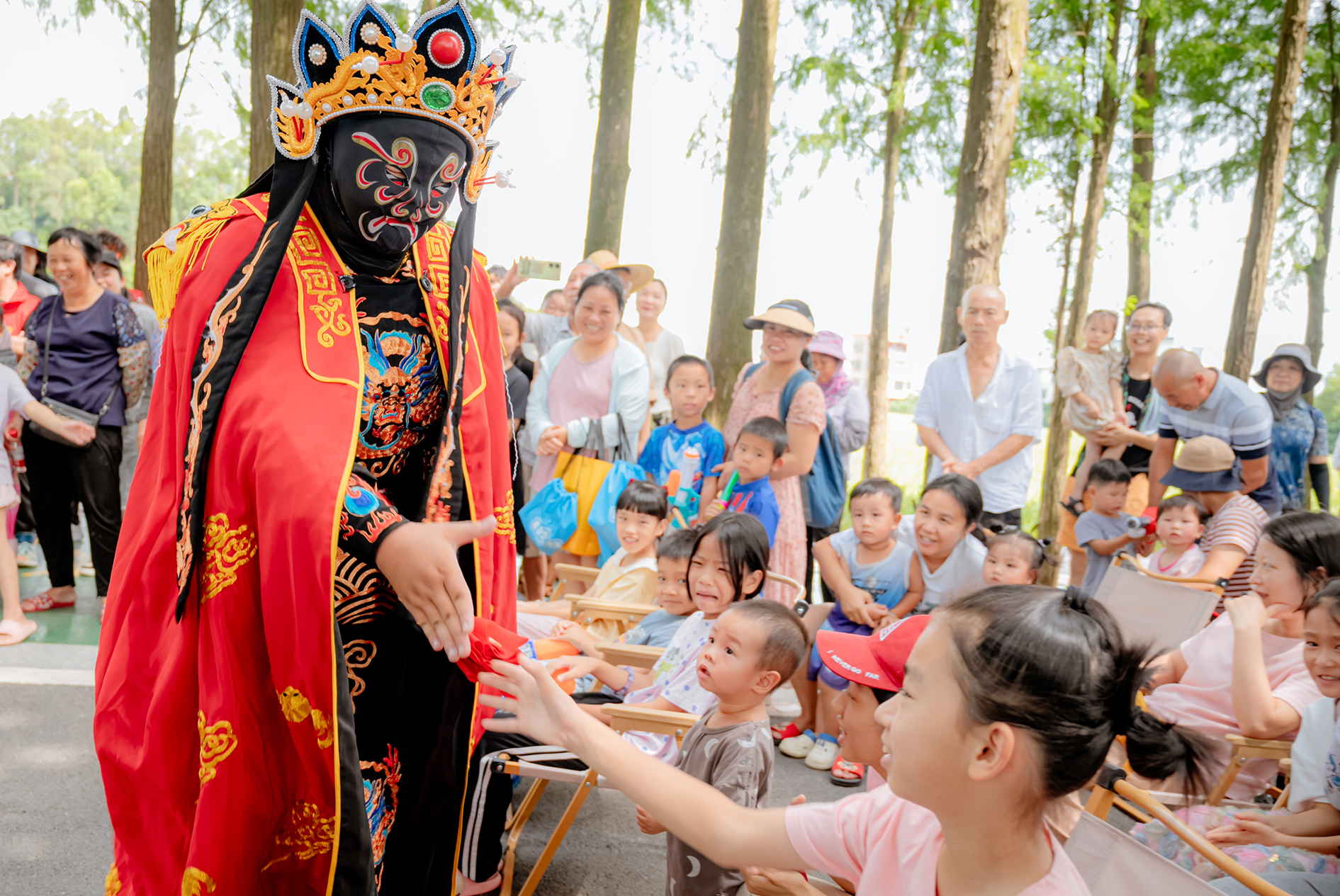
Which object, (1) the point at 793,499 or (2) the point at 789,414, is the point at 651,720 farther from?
(2) the point at 789,414

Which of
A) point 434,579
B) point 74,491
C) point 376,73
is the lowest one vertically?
point 74,491

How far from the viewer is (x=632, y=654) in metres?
3.20

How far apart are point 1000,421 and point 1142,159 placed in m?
8.46

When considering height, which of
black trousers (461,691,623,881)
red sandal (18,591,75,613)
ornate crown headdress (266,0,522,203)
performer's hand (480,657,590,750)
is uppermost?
ornate crown headdress (266,0,522,203)

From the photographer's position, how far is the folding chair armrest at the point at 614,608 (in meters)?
3.73

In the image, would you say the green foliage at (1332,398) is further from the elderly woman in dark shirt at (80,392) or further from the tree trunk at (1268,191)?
the elderly woman in dark shirt at (80,392)

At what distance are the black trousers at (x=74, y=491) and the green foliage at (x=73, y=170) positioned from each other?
144ft

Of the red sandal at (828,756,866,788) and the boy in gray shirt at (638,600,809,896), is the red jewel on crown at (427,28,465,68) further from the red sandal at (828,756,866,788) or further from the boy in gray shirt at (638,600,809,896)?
the red sandal at (828,756,866,788)

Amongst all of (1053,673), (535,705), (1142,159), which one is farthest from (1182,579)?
(1142,159)

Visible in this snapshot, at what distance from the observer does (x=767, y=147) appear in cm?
766

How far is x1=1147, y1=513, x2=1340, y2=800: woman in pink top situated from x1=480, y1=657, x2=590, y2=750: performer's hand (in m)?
2.07

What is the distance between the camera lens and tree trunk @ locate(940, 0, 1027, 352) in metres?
5.92

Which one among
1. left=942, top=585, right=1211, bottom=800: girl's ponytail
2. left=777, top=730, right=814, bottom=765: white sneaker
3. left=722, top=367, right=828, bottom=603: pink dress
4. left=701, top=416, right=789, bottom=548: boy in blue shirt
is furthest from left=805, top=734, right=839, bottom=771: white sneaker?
left=942, top=585, right=1211, bottom=800: girl's ponytail

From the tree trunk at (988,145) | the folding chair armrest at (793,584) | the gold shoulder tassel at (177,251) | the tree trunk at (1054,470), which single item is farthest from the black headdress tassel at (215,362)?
the tree trunk at (1054,470)
